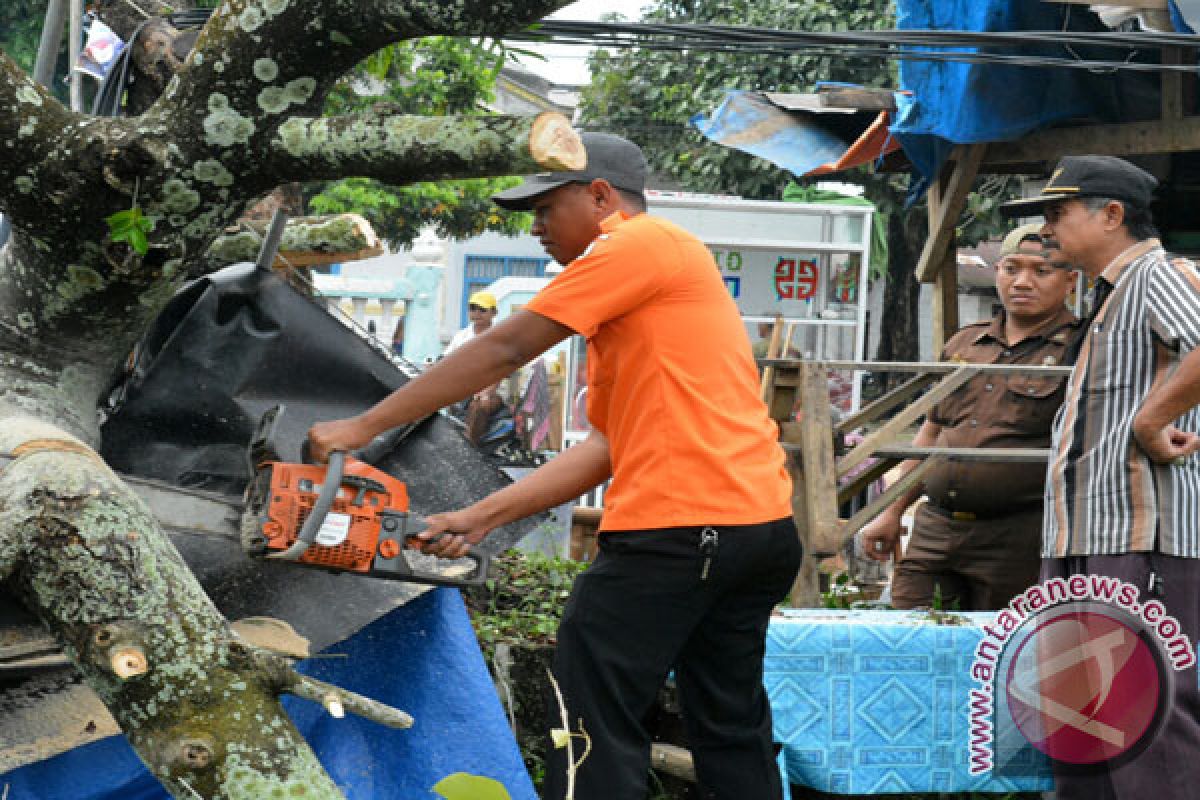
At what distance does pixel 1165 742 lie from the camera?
3660 millimetres

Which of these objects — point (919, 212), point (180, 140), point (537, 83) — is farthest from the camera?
point (537, 83)

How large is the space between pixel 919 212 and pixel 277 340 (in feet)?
52.4

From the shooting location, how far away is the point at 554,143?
6.93ft

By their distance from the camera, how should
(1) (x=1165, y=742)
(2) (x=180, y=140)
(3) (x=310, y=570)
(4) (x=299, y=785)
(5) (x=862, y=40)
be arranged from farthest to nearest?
(5) (x=862, y=40) < (1) (x=1165, y=742) < (3) (x=310, y=570) < (2) (x=180, y=140) < (4) (x=299, y=785)

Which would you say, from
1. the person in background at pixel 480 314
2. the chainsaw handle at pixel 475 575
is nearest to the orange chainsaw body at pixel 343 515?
the chainsaw handle at pixel 475 575

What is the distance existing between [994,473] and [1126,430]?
1.11 metres

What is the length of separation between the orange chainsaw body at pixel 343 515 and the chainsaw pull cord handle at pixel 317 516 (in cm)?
2

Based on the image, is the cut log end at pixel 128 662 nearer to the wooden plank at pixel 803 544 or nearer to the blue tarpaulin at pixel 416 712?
the blue tarpaulin at pixel 416 712

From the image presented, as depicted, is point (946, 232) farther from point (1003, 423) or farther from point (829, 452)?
point (829, 452)

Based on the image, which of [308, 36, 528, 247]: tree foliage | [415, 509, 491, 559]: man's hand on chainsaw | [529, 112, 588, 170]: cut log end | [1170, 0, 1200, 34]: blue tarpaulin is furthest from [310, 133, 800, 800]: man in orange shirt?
[308, 36, 528, 247]: tree foliage

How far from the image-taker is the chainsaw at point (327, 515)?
8.94 feet

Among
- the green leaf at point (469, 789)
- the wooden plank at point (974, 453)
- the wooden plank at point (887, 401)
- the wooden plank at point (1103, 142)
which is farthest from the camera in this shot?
the wooden plank at point (1103, 142)

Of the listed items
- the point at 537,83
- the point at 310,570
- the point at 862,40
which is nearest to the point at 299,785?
the point at 310,570

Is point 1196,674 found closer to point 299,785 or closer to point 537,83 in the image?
point 299,785
